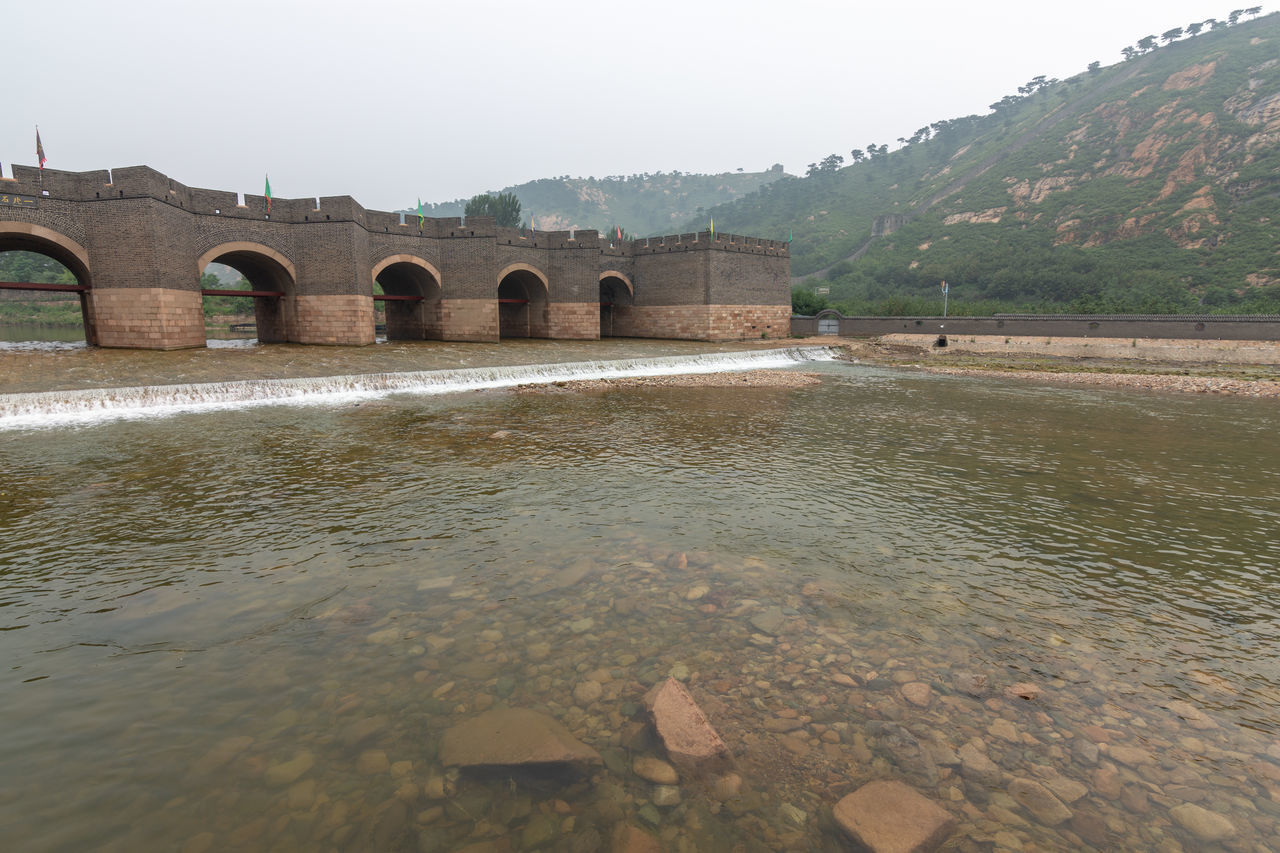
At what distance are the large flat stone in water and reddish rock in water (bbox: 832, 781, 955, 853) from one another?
117 centimetres

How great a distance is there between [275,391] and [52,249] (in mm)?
11203

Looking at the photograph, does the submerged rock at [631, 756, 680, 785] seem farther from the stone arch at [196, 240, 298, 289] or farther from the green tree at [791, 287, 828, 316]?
the green tree at [791, 287, 828, 316]

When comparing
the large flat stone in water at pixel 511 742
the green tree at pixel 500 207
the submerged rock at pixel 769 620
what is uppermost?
the green tree at pixel 500 207

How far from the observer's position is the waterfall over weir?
11289 millimetres

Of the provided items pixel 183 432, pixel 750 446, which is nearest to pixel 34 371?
pixel 183 432

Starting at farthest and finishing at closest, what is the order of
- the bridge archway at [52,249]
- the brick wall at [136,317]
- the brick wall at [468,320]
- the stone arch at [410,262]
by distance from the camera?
the brick wall at [468,320], the stone arch at [410,262], the brick wall at [136,317], the bridge archway at [52,249]

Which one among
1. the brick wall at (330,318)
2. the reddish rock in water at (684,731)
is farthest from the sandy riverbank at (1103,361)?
the brick wall at (330,318)

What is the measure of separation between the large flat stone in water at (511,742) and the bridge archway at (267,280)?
21.3 metres

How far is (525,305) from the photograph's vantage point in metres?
31.3

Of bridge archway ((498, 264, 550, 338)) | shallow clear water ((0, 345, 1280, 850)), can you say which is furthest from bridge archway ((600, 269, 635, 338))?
shallow clear water ((0, 345, 1280, 850))

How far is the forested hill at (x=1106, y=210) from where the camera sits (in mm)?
41812

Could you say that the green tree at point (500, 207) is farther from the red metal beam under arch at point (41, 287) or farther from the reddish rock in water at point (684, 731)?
the reddish rock in water at point (684, 731)

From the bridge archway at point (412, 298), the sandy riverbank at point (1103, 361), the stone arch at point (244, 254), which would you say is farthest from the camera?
the bridge archway at point (412, 298)

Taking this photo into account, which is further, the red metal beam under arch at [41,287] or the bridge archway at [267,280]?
the bridge archway at [267,280]
